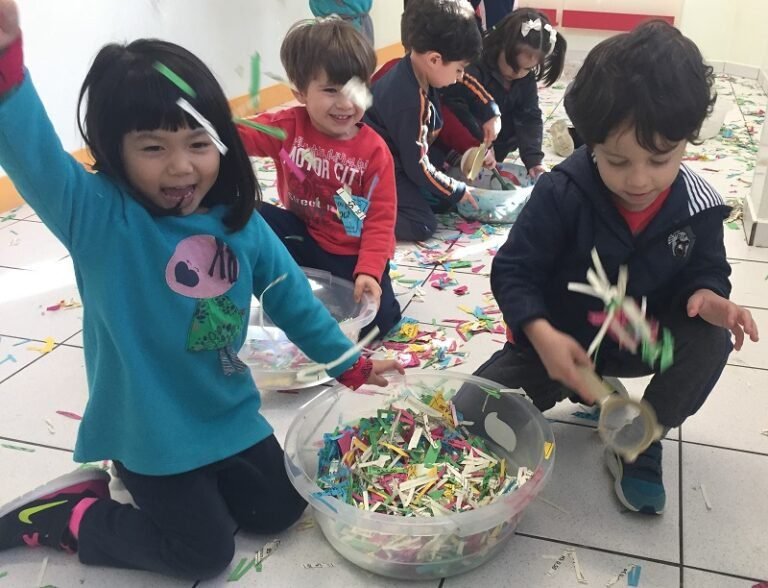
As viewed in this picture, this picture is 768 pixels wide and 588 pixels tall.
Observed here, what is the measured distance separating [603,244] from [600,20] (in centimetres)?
527

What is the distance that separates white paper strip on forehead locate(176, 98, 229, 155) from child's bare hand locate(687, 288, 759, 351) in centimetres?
71

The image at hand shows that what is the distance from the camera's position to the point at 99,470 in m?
1.14

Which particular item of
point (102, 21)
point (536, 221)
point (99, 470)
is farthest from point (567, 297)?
point (102, 21)

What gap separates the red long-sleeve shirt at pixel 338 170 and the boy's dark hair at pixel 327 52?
116 millimetres

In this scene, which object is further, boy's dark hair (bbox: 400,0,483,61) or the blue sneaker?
boy's dark hair (bbox: 400,0,483,61)

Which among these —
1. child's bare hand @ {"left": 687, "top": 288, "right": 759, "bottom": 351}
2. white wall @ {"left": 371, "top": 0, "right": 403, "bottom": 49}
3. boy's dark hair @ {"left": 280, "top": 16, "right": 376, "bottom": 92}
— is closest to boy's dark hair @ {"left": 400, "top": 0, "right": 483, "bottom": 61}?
boy's dark hair @ {"left": 280, "top": 16, "right": 376, "bottom": 92}

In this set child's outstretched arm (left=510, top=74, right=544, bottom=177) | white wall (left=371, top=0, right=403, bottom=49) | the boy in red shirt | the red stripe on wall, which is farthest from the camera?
the red stripe on wall

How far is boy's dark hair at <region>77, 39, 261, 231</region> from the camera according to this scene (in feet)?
2.78

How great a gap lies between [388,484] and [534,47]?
69.7 inches

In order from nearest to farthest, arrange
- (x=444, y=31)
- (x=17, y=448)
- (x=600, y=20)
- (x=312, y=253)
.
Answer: (x=17, y=448), (x=312, y=253), (x=444, y=31), (x=600, y=20)

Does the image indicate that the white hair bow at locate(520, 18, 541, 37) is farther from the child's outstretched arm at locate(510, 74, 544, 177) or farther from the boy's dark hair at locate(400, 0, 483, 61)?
the boy's dark hair at locate(400, 0, 483, 61)

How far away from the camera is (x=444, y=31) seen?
1976 mm

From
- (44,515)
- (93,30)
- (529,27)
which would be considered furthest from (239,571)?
(93,30)

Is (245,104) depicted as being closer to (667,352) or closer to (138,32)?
(667,352)
